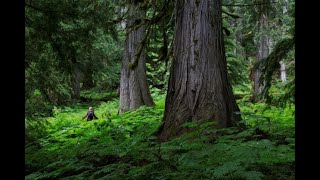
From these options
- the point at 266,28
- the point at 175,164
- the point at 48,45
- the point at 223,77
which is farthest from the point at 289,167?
the point at 266,28

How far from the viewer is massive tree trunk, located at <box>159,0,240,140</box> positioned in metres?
5.77

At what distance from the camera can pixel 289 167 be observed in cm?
358

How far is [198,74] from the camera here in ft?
19.3

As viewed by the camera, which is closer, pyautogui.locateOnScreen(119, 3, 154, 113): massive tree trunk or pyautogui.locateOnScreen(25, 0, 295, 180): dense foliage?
pyautogui.locateOnScreen(25, 0, 295, 180): dense foliage

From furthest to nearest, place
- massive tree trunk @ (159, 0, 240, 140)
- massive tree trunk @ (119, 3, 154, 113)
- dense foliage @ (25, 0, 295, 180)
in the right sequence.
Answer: massive tree trunk @ (119, 3, 154, 113) → massive tree trunk @ (159, 0, 240, 140) → dense foliage @ (25, 0, 295, 180)

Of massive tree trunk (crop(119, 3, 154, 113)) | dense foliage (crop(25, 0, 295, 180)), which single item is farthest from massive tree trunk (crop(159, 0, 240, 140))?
massive tree trunk (crop(119, 3, 154, 113))

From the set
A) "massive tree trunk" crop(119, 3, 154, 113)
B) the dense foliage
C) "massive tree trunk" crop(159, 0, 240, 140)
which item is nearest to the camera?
the dense foliage

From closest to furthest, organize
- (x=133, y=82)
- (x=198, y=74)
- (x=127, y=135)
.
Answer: (x=198, y=74)
(x=127, y=135)
(x=133, y=82)

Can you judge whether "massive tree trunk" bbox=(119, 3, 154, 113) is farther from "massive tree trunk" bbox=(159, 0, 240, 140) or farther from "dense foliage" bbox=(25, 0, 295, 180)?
"massive tree trunk" bbox=(159, 0, 240, 140)

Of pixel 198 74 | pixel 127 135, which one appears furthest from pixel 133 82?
pixel 198 74

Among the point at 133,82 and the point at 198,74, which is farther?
the point at 133,82

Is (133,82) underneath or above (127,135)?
above

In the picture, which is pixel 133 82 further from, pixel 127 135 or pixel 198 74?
pixel 198 74

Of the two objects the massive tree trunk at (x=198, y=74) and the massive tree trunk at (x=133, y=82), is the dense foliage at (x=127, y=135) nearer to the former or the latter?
the massive tree trunk at (x=198, y=74)
